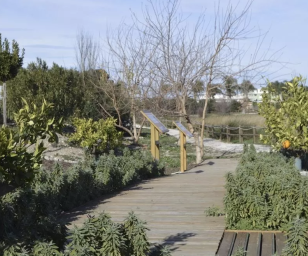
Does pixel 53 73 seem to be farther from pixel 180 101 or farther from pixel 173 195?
pixel 173 195

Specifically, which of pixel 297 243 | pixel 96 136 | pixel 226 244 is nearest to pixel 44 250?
pixel 297 243

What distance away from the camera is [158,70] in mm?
17016

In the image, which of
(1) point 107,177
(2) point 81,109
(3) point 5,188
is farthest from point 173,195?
(2) point 81,109

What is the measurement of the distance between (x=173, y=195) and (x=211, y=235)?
9.73 feet

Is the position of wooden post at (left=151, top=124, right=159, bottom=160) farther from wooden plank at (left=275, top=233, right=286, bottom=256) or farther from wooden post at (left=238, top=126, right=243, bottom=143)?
wooden post at (left=238, top=126, right=243, bottom=143)

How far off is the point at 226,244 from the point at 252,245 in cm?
29

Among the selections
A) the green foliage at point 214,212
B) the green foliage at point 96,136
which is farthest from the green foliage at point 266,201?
the green foliage at point 96,136

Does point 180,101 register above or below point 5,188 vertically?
above

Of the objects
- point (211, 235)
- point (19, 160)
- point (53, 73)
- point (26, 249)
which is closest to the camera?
point (26, 249)

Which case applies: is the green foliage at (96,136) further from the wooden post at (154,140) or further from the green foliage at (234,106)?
the green foliage at (234,106)

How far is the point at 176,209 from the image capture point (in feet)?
26.3

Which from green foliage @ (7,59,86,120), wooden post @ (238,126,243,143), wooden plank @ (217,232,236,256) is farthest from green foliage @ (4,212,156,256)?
wooden post @ (238,126,243,143)

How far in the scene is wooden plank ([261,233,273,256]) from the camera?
18.1ft

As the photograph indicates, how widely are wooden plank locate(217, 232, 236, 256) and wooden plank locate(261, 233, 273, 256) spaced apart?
347 millimetres
